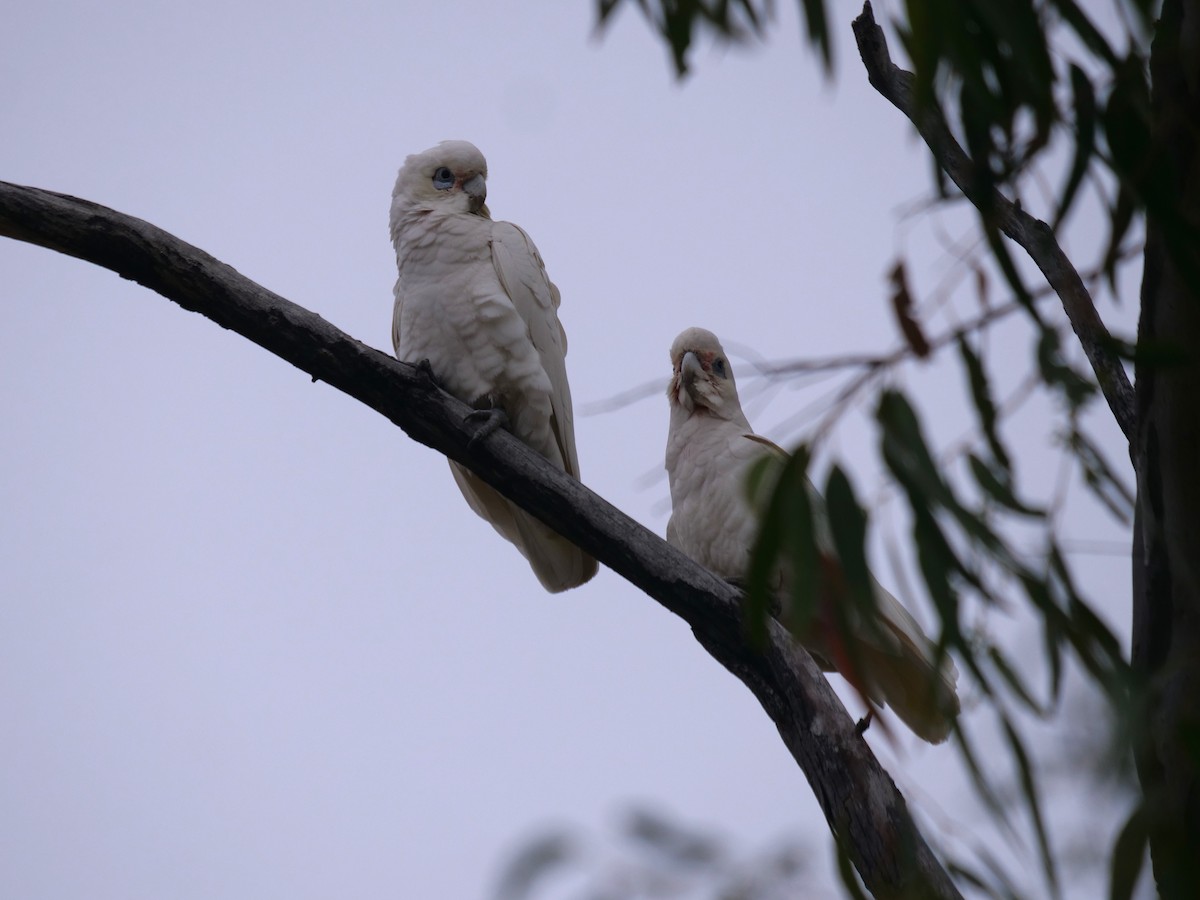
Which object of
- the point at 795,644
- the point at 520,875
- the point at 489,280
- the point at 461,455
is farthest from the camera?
the point at 489,280

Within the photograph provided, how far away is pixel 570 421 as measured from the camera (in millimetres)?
2869

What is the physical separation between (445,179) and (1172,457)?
2263 mm

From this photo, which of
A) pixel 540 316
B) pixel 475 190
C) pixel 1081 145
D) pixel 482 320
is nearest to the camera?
pixel 1081 145

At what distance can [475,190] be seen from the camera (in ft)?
10.1

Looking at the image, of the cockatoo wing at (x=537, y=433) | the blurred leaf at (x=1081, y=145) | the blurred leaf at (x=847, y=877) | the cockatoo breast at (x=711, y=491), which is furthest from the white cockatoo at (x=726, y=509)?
the blurred leaf at (x=1081, y=145)

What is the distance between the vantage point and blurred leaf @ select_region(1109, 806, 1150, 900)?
1.13 metres

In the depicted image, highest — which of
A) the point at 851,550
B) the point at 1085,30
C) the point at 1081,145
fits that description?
the point at 1085,30

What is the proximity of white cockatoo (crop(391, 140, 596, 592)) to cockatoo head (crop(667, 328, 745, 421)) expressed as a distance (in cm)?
42

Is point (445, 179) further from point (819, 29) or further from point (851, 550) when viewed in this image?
point (851, 550)

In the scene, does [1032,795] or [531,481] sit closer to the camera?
[1032,795]

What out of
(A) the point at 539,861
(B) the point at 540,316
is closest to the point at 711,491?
(B) the point at 540,316

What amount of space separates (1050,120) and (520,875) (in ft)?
3.65

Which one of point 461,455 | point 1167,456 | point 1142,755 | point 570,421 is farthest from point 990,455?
point 570,421

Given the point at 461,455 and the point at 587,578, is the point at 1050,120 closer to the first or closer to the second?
the point at 461,455
